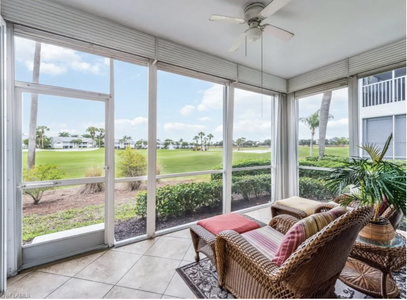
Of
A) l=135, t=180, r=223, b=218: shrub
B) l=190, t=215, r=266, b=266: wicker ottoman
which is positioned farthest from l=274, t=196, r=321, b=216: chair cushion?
l=135, t=180, r=223, b=218: shrub

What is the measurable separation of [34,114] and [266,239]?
9.27ft

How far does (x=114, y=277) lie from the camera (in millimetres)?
1820

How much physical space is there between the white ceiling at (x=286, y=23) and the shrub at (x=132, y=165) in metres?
1.69

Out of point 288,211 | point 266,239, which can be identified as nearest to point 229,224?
point 266,239

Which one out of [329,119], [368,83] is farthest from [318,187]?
[368,83]

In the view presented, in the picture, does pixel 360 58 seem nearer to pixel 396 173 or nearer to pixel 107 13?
pixel 396 173

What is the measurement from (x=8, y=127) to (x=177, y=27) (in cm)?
219

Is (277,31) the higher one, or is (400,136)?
(277,31)

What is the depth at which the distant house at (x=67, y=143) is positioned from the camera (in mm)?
2137

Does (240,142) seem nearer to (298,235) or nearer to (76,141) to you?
(298,235)

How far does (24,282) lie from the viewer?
5.72 ft

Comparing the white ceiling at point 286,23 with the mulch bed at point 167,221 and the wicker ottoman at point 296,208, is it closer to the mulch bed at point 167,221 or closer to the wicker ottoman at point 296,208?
the wicker ottoman at point 296,208

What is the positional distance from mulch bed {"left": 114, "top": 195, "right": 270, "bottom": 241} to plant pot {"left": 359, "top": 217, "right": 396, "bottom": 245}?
2.21 meters

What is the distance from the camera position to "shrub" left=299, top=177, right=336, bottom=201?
12.2ft
